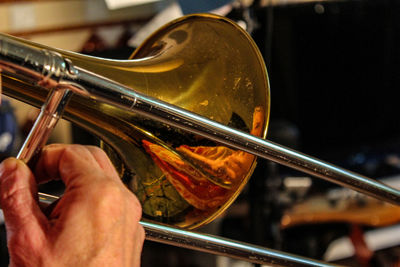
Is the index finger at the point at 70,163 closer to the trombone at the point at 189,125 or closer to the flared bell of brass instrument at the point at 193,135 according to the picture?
the trombone at the point at 189,125

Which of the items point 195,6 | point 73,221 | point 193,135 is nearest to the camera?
point 73,221

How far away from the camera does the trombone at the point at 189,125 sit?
54 cm

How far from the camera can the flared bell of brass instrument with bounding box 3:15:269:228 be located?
65 centimetres

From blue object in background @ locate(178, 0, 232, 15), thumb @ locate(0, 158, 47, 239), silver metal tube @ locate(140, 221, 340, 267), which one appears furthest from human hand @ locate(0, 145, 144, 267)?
blue object in background @ locate(178, 0, 232, 15)

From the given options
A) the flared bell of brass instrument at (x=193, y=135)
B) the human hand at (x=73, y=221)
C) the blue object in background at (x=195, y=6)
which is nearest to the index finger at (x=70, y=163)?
the human hand at (x=73, y=221)

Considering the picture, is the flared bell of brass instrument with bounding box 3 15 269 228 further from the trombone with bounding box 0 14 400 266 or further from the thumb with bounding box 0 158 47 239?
the thumb with bounding box 0 158 47 239

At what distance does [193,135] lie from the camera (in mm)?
667

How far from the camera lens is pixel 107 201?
1.42ft

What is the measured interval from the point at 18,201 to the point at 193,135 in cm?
28

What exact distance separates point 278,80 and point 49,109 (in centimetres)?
212

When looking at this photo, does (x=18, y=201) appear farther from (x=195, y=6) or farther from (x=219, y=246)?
(x=195, y=6)

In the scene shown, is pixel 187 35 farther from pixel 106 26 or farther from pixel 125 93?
pixel 106 26

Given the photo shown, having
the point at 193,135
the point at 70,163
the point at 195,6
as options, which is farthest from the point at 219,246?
the point at 195,6

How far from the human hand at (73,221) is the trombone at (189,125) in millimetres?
56
